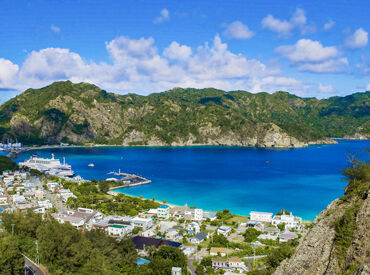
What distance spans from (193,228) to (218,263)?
987 cm

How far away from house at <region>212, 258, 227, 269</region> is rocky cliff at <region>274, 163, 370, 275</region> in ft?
37.4

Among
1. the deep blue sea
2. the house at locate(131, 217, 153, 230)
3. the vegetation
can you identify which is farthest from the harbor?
the vegetation

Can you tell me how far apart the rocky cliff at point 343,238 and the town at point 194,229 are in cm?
→ 1247

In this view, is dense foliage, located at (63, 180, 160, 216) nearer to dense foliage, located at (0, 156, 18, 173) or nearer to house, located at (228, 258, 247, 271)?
house, located at (228, 258, 247, 271)

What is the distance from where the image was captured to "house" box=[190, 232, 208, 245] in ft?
101

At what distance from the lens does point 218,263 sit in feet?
80.7

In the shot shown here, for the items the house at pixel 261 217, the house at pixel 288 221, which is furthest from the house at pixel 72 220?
the house at pixel 288 221

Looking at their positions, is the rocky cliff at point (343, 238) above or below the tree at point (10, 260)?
above

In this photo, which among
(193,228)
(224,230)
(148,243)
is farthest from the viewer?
(193,228)

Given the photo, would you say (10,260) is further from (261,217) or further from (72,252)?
(261,217)

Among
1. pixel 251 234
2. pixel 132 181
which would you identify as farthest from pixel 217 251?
pixel 132 181

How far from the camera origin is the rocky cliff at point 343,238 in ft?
31.9

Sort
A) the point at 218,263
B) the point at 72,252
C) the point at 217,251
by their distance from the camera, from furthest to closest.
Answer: the point at 217,251
the point at 218,263
the point at 72,252

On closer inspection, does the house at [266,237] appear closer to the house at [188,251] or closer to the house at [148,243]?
the house at [188,251]
